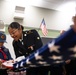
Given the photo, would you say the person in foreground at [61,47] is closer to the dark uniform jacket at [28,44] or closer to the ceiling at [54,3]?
the dark uniform jacket at [28,44]

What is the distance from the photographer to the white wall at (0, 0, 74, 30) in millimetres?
5281

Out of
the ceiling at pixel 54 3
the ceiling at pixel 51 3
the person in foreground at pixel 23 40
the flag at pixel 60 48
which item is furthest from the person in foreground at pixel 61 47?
the ceiling at pixel 54 3

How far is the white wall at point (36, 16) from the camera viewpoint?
208 inches

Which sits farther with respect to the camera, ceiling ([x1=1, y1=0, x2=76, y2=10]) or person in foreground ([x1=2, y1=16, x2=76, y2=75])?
ceiling ([x1=1, y1=0, x2=76, y2=10])

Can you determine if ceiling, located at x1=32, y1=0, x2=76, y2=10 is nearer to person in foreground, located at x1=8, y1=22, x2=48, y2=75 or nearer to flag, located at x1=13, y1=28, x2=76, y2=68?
person in foreground, located at x1=8, y1=22, x2=48, y2=75

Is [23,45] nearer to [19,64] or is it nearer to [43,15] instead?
[19,64]

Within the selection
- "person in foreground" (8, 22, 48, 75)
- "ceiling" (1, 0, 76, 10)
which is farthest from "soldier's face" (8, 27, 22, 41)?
"ceiling" (1, 0, 76, 10)

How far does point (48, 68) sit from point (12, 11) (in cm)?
381

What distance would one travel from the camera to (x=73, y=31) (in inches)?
32.0

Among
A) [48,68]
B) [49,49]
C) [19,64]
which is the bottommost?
[48,68]

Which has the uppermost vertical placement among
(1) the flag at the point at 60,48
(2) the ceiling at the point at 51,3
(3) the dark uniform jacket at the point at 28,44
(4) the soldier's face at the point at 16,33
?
(2) the ceiling at the point at 51,3

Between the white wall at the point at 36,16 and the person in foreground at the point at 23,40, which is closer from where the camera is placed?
the person in foreground at the point at 23,40

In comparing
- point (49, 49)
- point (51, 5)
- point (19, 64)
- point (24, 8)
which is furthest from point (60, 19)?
point (49, 49)

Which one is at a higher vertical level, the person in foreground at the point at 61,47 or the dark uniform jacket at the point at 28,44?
the person in foreground at the point at 61,47
